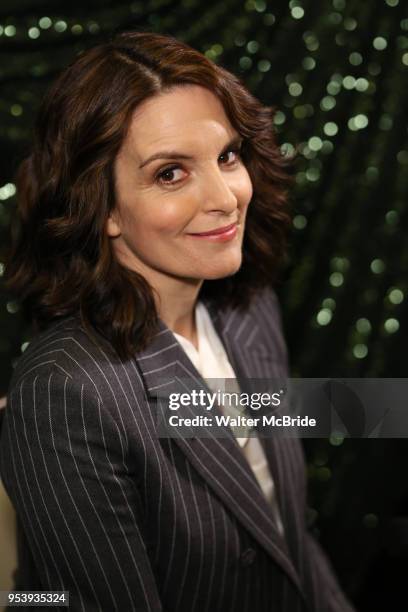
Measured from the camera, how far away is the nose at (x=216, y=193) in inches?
42.4

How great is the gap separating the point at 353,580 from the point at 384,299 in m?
0.66

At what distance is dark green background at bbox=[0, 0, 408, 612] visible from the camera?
54.2 inches

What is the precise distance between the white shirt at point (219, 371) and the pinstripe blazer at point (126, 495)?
0.26 ft

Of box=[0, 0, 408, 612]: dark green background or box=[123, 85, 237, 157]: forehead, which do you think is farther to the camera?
box=[0, 0, 408, 612]: dark green background

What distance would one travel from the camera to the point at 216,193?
1.08 m

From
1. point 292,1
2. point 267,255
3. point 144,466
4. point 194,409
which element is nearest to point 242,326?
point 267,255

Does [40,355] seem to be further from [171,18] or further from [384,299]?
[384,299]

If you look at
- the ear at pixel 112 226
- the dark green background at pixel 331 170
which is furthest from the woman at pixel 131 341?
the dark green background at pixel 331 170

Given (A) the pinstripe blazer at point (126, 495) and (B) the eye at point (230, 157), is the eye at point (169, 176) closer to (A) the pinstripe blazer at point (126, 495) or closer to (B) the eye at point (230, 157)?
(B) the eye at point (230, 157)

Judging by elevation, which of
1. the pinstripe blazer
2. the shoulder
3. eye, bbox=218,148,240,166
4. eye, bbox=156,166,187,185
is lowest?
the pinstripe blazer

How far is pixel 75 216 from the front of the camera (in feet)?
3.62

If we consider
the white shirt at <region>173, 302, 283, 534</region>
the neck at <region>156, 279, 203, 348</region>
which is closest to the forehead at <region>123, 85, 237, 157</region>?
the neck at <region>156, 279, 203, 348</region>

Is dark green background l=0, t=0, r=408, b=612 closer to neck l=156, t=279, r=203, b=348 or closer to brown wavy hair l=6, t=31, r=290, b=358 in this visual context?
brown wavy hair l=6, t=31, r=290, b=358

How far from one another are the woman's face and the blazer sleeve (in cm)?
25
